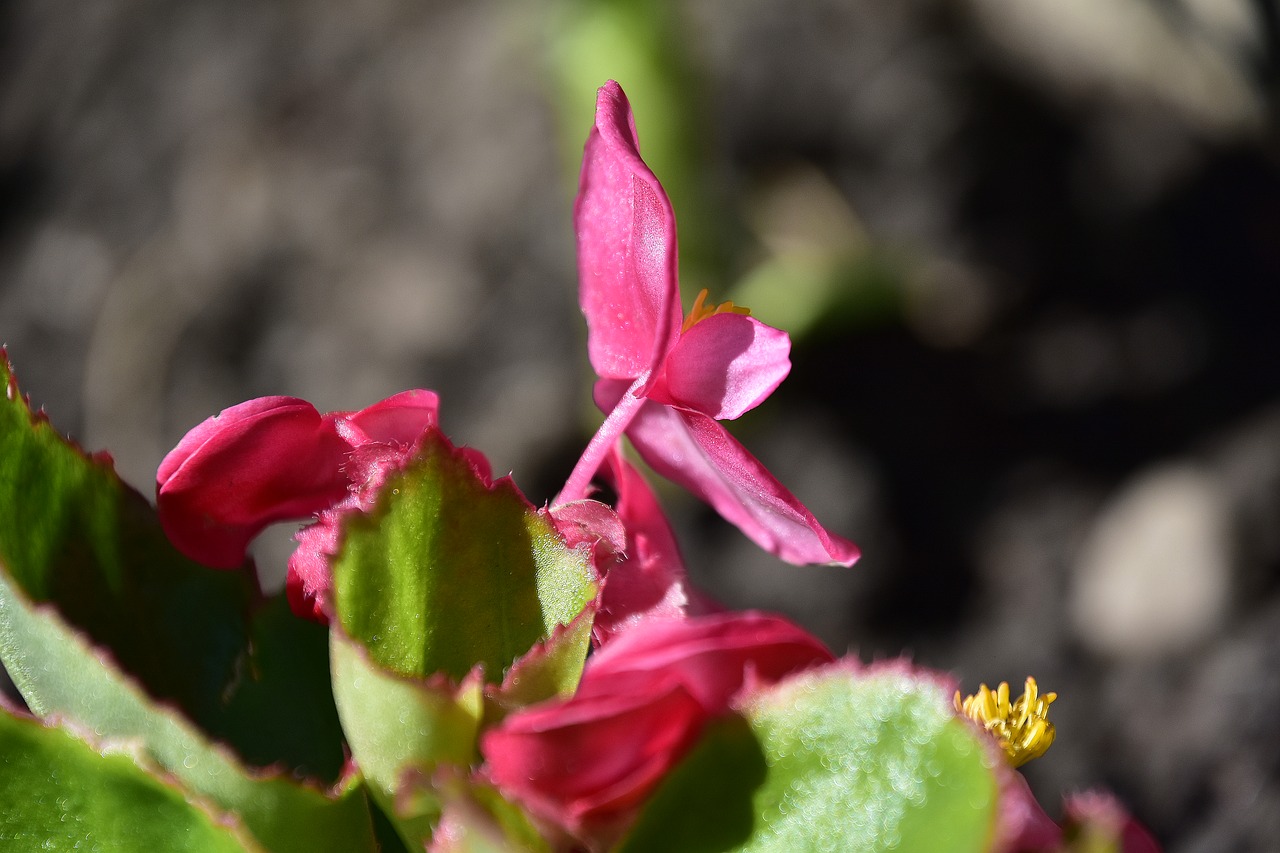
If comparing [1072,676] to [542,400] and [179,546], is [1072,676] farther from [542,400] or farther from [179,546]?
[179,546]

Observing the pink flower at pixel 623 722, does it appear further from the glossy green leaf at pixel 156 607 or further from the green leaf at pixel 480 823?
the glossy green leaf at pixel 156 607

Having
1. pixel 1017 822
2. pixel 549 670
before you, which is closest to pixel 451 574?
pixel 549 670

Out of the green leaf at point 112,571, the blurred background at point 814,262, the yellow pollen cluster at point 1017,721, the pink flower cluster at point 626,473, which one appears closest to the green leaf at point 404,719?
the pink flower cluster at point 626,473

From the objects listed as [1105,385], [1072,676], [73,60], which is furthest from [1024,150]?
[73,60]

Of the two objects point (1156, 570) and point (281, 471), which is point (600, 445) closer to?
point (281, 471)

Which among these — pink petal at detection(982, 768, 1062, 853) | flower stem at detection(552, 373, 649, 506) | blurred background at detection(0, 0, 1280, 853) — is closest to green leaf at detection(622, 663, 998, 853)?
pink petal at detection(982, 768, 1062, 853)

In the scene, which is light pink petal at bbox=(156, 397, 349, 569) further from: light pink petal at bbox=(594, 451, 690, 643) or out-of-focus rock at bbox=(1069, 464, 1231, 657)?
out-of-focus rock at bbox=(1069, 464, 1231, 657)
